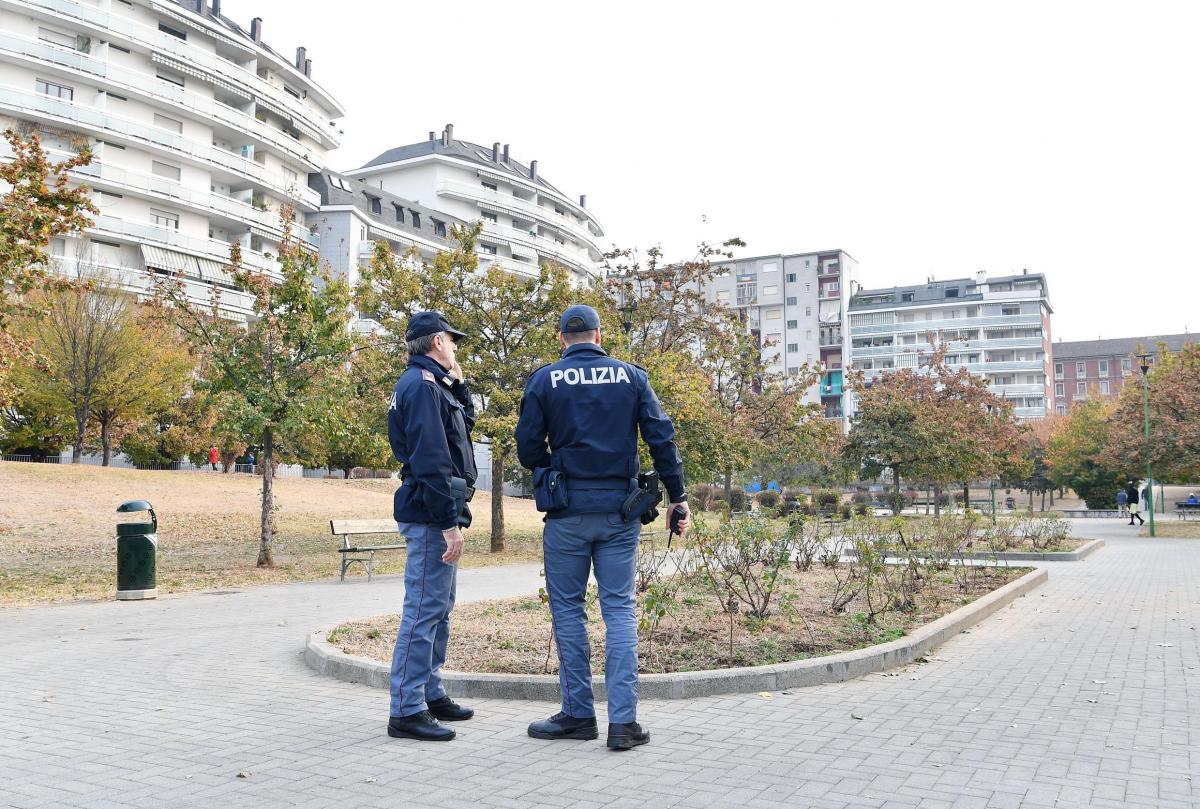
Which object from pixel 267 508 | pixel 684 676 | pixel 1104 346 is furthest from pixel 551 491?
pixel 1104 346

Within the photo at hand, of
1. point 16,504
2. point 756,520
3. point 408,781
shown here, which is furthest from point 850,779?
point 16,504

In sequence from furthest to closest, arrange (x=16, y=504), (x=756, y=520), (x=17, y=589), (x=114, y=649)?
(x=16, y=504)
(x=17, y=589)
(x=756, y=520)
(x=114, y=649)

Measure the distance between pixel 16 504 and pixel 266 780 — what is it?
2330 centimetres

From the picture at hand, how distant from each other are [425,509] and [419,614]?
56 cm

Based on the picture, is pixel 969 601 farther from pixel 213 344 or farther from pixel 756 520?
pixel 213 344

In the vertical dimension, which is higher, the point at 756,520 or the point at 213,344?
the point at 213,344

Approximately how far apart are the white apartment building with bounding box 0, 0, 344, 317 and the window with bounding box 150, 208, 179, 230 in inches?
2.6

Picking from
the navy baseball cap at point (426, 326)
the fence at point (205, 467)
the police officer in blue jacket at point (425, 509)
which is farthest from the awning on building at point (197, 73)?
the police officer in blue jacket at point (425, 509)

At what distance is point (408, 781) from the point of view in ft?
13.4

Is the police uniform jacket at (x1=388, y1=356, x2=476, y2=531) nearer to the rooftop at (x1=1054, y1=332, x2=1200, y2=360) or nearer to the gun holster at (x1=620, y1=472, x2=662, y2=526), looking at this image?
the gun holster at (x1=620, y1=472, x2=662, y2=526)

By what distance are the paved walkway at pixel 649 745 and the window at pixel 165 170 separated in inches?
1708

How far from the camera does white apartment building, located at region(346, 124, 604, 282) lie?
70500 mm

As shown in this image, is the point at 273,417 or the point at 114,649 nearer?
the point at 114,649

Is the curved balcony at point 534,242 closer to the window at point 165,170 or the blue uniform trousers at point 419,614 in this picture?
the window at point 165,170
